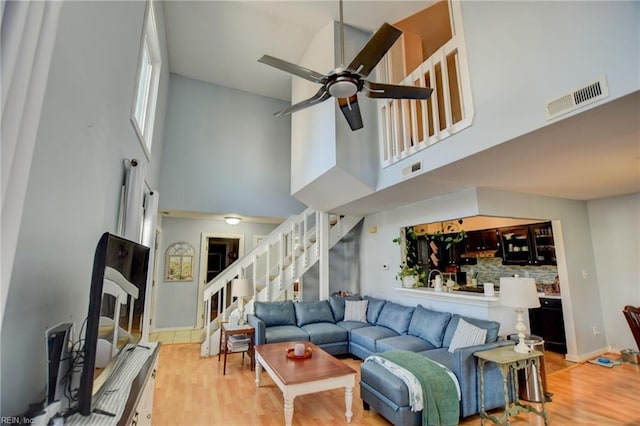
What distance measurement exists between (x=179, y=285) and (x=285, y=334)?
366 cm

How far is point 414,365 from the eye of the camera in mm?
2914

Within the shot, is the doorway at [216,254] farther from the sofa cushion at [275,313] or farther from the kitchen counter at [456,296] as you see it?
the kitchen counter at [456,296]

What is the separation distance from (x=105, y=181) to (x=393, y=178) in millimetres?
3157

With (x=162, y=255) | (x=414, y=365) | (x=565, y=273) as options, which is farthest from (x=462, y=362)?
(x=162, y=255)

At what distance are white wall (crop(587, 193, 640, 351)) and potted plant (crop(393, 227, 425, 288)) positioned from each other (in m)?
2.87

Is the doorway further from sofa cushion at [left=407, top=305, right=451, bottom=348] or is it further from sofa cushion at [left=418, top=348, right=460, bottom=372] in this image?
sofa cushion at [left=418, top=348, right=460, bottom=372]

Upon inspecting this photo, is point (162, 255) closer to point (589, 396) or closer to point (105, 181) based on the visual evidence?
point (105, 181)

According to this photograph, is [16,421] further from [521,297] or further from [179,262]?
[179,262]

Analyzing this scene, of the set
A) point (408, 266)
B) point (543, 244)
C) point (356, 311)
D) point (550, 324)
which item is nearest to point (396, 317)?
point (356, 311)

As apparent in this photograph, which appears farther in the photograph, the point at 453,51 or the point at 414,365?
the point at 453,51

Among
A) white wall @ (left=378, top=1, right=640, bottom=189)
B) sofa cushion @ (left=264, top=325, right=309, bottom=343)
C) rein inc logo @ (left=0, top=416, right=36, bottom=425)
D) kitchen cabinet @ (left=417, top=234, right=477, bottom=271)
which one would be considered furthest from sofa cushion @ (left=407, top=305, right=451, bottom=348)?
rein inc logo @ (left=0, top=416, right=36, bottom=425)

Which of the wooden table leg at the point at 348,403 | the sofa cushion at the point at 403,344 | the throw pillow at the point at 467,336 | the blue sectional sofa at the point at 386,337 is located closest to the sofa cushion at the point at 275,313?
the blue sectional sofa at the point at 386,337

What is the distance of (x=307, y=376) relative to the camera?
9.35 feet

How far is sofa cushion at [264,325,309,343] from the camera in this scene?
14.4 ft
